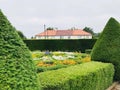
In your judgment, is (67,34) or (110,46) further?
(67,34)

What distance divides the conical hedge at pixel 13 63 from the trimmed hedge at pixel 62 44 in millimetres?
20844

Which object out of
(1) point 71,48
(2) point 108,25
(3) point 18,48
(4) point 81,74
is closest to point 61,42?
(1) point 71,48

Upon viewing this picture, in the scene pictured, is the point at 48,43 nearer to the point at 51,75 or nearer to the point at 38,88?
the point at 51,75

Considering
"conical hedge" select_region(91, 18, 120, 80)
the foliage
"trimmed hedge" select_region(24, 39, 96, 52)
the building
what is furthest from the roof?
"conical hedge" select_region(91, 18, 120, 80)

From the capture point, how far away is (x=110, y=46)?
1099cm

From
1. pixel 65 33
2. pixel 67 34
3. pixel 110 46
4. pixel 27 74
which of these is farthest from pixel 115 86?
pixel 65 33

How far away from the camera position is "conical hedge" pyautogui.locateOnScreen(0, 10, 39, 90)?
128 inches

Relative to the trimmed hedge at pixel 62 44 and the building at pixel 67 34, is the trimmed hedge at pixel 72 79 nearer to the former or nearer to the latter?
the trimmed hedge at pixel 62 44

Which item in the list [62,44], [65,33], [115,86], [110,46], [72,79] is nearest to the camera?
[72,79]

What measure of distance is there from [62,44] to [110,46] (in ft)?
46.9

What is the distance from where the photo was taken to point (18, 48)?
3650 mm

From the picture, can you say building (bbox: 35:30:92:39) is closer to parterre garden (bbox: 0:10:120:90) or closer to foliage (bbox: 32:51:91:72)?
foliage (bbox: 32:51:91:72)

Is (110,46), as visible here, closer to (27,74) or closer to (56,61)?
(56,61)

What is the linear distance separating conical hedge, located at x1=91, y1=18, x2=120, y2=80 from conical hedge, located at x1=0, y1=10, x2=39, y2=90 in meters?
7.35
